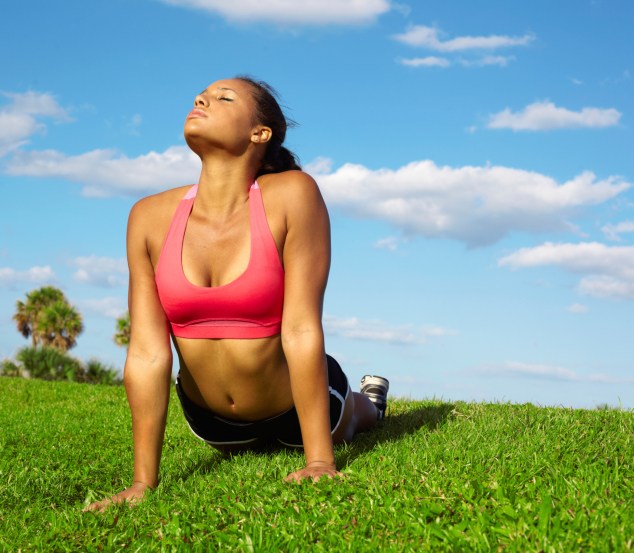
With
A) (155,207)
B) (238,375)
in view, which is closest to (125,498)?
(238,375)

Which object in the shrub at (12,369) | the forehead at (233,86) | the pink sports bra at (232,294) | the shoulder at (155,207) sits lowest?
the shrub at (12,369)

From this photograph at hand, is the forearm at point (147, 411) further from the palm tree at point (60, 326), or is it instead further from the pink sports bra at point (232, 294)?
the palm tree at point (60, 326)

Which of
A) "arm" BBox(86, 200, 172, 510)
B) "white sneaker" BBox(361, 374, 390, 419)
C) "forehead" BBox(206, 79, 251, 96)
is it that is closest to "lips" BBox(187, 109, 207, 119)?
"forehead" BBox(206, 79, 251, 96)

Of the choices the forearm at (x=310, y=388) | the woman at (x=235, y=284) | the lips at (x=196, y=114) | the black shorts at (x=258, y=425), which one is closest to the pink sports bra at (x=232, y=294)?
the woman at (x=235, y=284)

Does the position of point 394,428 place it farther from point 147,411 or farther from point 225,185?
point 225,185

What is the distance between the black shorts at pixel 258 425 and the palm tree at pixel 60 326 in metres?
27.7

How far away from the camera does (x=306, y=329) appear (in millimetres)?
4559

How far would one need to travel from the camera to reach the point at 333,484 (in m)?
4.09

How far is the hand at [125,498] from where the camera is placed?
14.5 feet

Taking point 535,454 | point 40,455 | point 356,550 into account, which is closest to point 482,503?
point 356,550

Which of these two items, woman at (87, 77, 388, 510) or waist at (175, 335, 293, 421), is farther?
waist at (175, 335, 293, 421)

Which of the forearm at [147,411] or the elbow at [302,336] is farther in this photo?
the forearm at [147,411]

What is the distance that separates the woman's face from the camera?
4680mm

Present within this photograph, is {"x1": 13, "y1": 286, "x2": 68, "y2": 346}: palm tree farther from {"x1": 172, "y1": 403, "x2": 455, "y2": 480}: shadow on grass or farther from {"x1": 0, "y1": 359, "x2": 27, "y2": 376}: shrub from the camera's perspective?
{"x1": 172, "y1": 403, "x2": 455, "y2": 480}: shadow on grass
